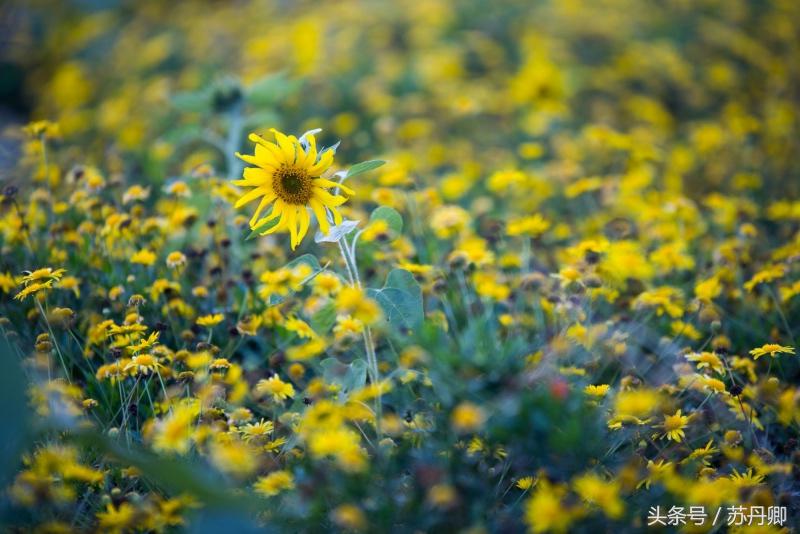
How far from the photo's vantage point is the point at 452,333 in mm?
2434

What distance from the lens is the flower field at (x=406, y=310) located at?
4.97 feet

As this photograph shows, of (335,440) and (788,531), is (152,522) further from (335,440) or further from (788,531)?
(788,531)

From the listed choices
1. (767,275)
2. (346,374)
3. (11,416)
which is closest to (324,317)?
(346,374)

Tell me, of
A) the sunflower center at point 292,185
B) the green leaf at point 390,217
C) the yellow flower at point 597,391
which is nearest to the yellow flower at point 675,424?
the yellow flower at point 597,391

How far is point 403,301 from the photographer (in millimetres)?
1811

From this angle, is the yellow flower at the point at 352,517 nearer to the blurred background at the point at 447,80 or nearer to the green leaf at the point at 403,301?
the green leaf at the point at 403,301

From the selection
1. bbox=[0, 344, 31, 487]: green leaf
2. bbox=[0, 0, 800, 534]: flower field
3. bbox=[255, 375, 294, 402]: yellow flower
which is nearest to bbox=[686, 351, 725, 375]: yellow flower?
bbox=[0, 0, 800, 534]: flower field

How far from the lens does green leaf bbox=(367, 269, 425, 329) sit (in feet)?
5.93

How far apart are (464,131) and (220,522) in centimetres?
366

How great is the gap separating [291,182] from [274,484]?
0.76 metres

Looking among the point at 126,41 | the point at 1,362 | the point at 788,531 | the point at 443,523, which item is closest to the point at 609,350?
the point at 788,531

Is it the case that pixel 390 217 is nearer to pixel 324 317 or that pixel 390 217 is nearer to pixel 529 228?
pixel 324 317

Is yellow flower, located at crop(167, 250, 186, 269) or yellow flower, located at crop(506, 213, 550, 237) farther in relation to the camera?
yellow flower, located at crop(506, 213, 550, 237)

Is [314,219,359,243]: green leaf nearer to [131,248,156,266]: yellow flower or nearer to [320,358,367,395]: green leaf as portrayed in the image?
[320,358,367,395]: green leaf
